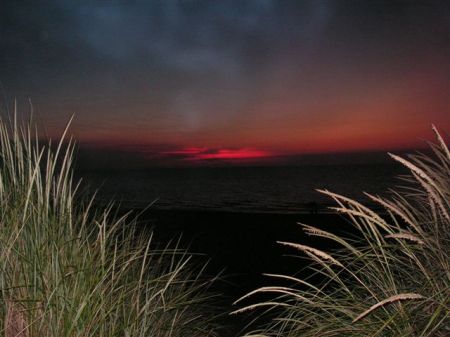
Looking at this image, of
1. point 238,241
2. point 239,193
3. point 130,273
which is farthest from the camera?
point 239,193

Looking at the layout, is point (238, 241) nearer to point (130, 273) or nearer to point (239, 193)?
point (130, 273)

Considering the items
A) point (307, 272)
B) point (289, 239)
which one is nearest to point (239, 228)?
point (289, 239)

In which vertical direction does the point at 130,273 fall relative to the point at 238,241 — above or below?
above

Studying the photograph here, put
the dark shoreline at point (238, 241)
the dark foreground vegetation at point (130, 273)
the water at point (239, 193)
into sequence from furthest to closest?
the water at point (239, 193) < the dark shoreline at point (238, 241) < the dark foreground vegetation at point (130, 273)

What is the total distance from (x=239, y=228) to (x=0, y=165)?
11.8 m

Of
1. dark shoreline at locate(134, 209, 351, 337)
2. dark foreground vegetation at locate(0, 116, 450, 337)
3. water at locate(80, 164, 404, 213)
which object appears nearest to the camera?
dark foreground vegetation at locate(0, 116, 450, 337)

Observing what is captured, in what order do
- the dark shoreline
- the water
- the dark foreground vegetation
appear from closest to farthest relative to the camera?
the dark foreground vegetation < the dark shoreline < the water

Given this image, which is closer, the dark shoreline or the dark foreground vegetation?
the dark foreground vegetation

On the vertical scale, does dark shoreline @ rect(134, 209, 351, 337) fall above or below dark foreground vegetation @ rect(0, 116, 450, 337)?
below

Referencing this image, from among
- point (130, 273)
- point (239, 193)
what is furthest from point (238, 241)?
point (239, 193)

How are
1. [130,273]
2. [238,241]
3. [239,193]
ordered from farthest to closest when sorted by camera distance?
[239,193] → [238,241] → [130,273]

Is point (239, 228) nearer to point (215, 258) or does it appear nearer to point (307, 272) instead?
point (215, 258)

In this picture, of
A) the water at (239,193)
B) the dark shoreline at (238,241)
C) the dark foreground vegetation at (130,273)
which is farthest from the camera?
the water at (239,193)

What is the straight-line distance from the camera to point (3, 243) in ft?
7.78
